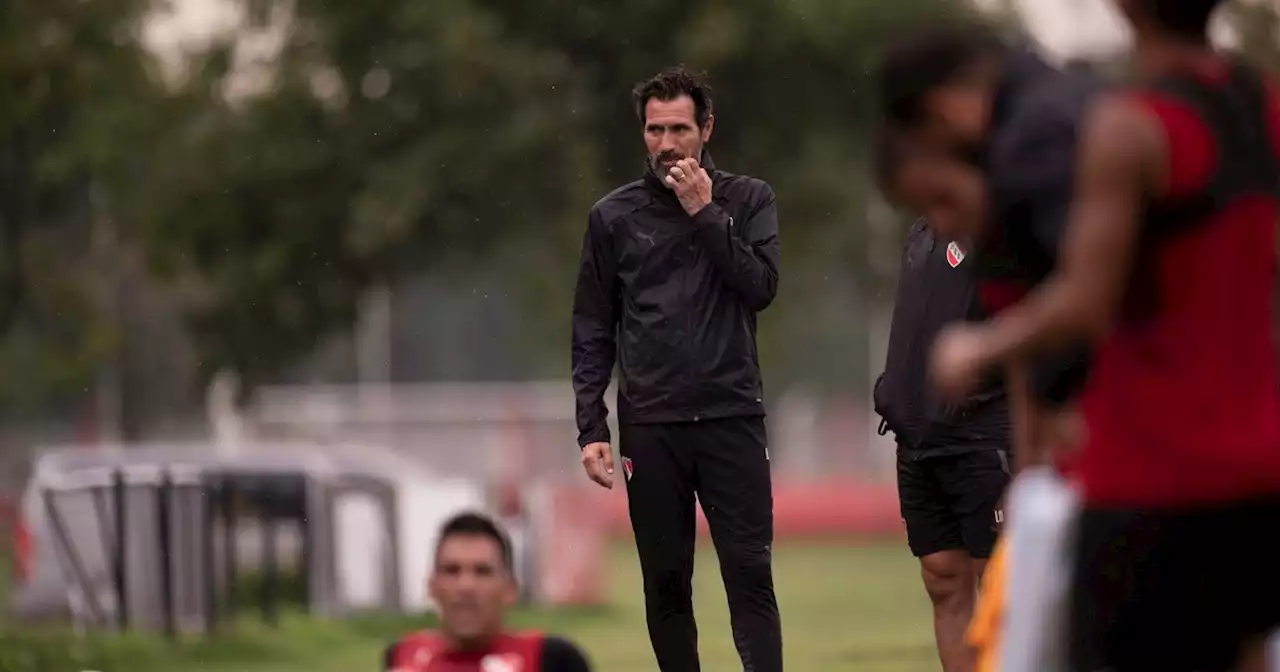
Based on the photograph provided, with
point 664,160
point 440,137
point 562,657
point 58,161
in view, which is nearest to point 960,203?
point 562,657

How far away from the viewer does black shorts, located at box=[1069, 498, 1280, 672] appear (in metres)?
4.39

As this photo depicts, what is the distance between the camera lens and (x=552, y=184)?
33.6m

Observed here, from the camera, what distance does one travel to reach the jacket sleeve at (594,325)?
8.88 m

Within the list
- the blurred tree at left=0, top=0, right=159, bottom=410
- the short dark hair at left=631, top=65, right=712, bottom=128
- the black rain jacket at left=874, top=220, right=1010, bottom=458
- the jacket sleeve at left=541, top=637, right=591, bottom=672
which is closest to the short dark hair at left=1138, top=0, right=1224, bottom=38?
the jacket sleeve at left=541, top=637, right=591, bottom=672

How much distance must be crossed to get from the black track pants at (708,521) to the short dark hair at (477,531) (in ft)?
7.43

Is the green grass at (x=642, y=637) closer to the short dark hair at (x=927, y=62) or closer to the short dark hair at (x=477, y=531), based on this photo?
the short dark hair at (x=477, y=531)

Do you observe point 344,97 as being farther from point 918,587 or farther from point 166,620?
point 166,620

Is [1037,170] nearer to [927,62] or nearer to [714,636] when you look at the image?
[927,62]

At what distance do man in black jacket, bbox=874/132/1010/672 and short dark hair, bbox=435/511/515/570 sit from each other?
8.38 ft

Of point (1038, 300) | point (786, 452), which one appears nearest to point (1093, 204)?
point (1038, 300)

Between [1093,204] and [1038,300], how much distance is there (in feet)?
0.90

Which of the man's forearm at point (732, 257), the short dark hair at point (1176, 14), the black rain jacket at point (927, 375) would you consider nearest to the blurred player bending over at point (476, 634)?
the short dark hair at point (1176, 14)

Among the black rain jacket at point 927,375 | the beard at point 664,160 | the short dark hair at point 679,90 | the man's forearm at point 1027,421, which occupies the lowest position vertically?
the man's forearm at point 1027,421

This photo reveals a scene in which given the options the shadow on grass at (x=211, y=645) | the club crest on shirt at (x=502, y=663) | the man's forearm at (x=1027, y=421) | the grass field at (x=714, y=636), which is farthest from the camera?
the grass field at (x=714, y=636)
